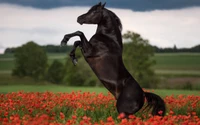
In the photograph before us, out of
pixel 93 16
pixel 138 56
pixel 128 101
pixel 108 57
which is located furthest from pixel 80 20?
pixel 138 56

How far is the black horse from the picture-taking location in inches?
314

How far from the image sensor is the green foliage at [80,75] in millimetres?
23261

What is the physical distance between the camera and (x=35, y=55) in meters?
26.0

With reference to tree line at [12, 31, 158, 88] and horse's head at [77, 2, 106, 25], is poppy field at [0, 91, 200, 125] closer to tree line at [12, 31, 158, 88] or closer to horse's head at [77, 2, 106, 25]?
horse's head at [77, 2, 106, 25]

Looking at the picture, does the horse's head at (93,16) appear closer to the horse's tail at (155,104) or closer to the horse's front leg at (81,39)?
the horse's front leg at (81,39)

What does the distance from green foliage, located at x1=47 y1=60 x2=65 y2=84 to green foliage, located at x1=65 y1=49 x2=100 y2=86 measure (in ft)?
2.31

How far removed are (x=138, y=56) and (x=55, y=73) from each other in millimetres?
6102

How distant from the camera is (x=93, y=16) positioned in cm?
817

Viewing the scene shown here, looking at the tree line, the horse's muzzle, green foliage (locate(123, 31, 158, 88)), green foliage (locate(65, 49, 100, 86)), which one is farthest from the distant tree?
the horse's muzzle

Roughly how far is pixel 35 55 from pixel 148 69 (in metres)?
7.68

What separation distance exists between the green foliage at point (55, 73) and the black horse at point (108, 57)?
18.0m

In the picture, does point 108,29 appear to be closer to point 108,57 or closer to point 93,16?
point 93,16

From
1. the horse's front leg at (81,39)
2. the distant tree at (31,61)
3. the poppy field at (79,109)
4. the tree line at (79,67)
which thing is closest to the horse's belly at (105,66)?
the horse's front leg at (81,39)

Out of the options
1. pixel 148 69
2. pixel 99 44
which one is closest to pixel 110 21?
pixel 99 44
